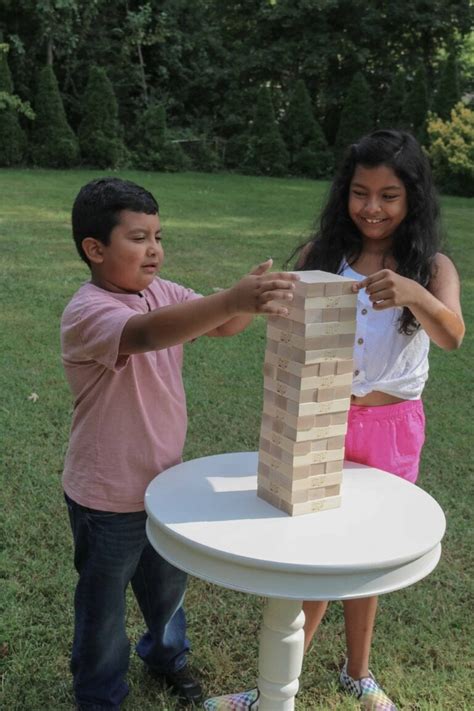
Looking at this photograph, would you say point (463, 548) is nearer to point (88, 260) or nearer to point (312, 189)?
point (88, 260)

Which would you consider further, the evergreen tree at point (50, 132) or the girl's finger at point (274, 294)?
the evergreen tree at point (50, 132)

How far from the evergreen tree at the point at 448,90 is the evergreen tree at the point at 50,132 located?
765cm

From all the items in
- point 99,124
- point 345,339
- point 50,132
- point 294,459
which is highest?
point 345,339

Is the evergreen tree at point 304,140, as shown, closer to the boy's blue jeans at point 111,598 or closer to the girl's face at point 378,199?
the girl's face at point 378,199

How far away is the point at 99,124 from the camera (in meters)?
15.3

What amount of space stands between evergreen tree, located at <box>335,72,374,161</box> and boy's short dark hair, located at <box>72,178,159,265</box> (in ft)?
53.1

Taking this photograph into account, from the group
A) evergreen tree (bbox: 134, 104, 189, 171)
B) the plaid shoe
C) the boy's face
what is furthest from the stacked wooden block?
evergreen tree (bbox: 134, 104, 189, 171)

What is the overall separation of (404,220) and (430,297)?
1.36 ft

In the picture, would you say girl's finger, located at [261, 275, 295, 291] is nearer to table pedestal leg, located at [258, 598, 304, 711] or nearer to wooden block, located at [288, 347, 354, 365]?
wooden block, located at [288, 347, 354, 365]

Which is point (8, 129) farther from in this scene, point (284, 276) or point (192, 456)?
point (284, 276)

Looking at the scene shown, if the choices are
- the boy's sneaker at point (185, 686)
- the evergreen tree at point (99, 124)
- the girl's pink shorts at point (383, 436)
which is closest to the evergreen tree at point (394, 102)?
the evergreen tree at point (99, 124)

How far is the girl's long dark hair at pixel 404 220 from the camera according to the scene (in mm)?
2000

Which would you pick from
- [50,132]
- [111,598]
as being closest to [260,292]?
[111,598]

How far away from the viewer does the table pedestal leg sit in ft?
5.47
